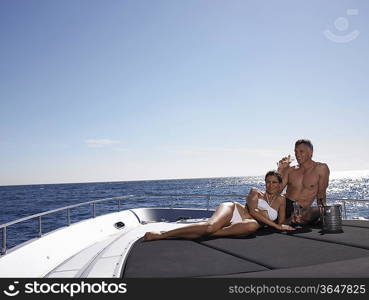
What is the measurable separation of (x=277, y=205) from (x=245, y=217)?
0.46 metres

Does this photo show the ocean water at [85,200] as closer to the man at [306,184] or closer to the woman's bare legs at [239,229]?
the man at [306,184]

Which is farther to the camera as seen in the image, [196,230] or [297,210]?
[297,210]

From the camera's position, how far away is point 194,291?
81.8 inches

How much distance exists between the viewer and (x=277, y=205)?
4.39 meters

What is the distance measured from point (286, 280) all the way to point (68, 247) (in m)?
3.78

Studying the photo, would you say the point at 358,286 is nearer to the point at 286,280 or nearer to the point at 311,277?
the point at 311,277

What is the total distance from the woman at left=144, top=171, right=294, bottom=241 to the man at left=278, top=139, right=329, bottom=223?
15.6 inches

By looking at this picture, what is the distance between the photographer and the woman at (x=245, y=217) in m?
3.94

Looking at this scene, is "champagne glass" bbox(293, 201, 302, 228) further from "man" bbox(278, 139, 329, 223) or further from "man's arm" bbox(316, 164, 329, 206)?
"man's arm" bbox(316, 164, 329, 206)

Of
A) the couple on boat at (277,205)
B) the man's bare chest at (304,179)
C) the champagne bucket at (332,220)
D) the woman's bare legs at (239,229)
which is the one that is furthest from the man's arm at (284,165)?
the woman's bare legs at (239,229)

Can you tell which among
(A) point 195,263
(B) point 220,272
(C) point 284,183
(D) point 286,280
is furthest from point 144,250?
(C) point 284,183

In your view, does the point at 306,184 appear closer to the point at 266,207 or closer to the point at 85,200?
the point at 266,207

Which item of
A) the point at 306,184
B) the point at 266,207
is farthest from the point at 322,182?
the point at 266,207

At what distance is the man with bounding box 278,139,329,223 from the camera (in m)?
4.61
